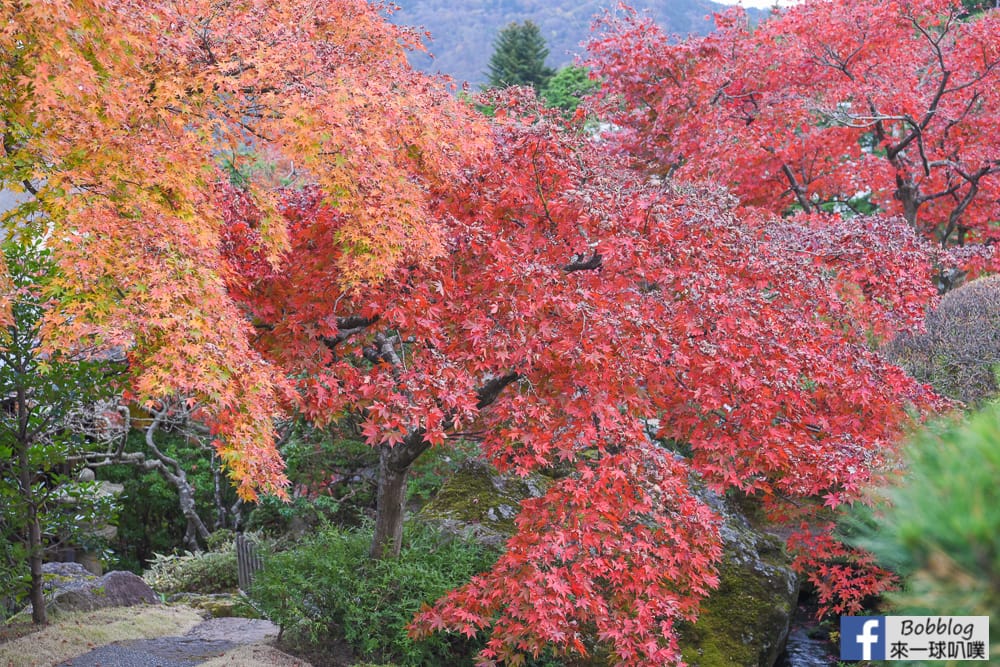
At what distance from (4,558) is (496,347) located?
5464mm

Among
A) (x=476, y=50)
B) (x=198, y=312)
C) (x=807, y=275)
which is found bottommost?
(x=198, y=312)

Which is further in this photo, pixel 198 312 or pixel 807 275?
pixel 807 275

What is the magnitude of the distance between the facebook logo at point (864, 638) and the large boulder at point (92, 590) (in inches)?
296

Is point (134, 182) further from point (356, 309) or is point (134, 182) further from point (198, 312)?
point (356, 309)

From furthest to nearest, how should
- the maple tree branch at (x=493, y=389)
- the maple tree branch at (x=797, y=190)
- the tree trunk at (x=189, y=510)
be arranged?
the tree trunk at (x=189, y=510) → the maple tree branch at (x=797, y=190) → the maple tree branch at (x=493, y=389)

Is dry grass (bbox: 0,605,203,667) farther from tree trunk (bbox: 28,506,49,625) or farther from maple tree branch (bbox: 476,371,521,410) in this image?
maple tree branch (bbox: 476,371,521,410)

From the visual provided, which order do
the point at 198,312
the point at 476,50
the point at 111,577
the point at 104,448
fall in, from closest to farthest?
the point at 198,312 < the point at 111,577 < the point at 104,448 < the point at 476,50

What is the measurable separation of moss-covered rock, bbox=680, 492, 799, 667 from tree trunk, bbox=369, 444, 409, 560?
2.64m

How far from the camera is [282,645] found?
679 centimetres

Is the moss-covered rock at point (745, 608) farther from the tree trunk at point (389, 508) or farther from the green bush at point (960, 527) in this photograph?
the green bush at point (960, 527)

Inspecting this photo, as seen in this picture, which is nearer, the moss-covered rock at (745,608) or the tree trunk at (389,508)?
the tree trunk at (389,508)

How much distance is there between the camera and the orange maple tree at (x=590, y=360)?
16.6 feet

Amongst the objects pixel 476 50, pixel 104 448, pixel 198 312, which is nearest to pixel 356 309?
pixel 198 312

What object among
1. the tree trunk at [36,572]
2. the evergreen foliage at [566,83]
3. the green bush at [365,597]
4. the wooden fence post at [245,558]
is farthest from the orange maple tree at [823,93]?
the evergreen foliage at [566,83]
